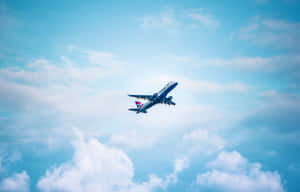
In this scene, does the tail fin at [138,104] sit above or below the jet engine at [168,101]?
above

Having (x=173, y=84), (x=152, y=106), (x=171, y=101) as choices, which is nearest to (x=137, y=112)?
(x=152, y=106)

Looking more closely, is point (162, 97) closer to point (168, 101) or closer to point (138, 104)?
point (168, 101)

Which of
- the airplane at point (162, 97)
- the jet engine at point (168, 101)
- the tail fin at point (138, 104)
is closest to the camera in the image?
the airplane at point (162, 97)

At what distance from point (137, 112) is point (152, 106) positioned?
12.4 metres

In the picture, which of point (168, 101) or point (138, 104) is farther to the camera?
point (138, 104)

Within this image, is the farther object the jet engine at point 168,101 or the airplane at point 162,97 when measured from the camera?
the jet engine at point 168,101

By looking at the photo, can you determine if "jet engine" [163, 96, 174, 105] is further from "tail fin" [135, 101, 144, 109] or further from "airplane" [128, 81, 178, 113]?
"tail fin" [135, 101, 144, 109]

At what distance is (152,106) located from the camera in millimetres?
150750

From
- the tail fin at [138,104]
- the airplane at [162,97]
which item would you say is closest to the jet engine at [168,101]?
the airplane at [162,97]

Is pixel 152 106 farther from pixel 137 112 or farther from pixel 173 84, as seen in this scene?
pixel 173 84

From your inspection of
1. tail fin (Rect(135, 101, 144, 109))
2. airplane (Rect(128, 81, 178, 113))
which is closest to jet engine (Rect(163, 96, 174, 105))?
airplane (Rect(128, 81, 178, 113))

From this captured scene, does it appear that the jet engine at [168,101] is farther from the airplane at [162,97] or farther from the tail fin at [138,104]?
the tail fin at [138,104]

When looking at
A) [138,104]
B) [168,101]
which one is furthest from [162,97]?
[138,104]

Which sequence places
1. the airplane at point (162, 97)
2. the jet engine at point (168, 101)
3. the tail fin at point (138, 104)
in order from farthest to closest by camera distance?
the tail fin at point (138, 104)
the jet engine at point (168, 101)
the airplane at point (162, 97)
